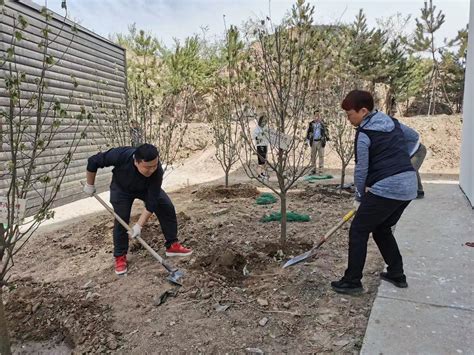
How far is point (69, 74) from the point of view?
7.18m

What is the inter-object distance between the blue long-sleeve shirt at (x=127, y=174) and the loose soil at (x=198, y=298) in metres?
0.71

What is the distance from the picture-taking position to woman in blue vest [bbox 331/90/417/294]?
2.69 metres

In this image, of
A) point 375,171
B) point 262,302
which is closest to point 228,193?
point 262,302

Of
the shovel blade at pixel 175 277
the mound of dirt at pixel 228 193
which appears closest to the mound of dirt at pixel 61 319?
the shovel blade at pixel 175 277

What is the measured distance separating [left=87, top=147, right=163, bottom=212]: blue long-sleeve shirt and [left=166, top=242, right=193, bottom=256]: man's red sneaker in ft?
1.69

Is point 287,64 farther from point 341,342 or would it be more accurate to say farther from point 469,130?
point 469,130

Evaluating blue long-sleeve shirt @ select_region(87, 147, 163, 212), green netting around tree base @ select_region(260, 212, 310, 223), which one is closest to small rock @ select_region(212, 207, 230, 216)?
green netting around tree base @ select_region(260, 212, 310, 223)

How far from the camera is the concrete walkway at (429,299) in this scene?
228 centimetres

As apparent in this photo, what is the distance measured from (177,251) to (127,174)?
98cm

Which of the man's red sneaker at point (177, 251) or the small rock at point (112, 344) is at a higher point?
the man's red sneaker at point (177, 251)

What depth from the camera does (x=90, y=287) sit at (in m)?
3.42

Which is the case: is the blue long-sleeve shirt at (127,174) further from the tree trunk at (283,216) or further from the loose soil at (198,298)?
the tree trunk at (283,216)

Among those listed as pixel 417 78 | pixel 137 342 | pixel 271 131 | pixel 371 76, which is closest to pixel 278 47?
pixel 271 131

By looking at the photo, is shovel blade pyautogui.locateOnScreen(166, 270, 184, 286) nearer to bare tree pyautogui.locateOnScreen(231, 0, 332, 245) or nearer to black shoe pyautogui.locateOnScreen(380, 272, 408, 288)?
bare tree pyautogui.locateOnScreen(231, 0, 332, 245)
